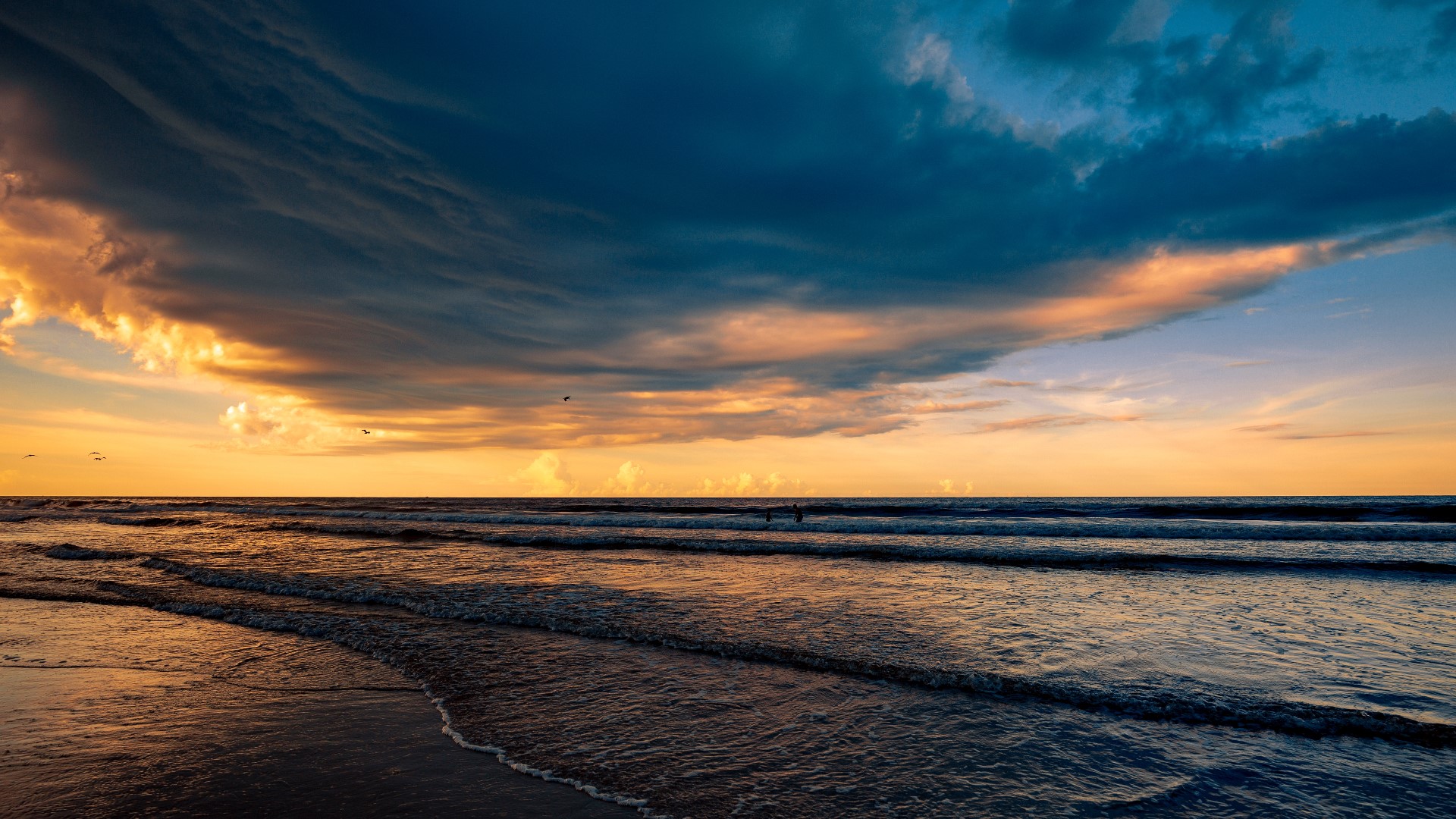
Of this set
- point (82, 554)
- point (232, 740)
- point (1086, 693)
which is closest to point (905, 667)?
point (1086, 693)

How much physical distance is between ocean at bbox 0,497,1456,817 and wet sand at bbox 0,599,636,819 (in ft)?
1.40

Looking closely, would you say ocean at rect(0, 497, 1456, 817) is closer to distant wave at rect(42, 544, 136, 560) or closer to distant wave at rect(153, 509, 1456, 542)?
distant wave at rect(42, 544, 136, 560)

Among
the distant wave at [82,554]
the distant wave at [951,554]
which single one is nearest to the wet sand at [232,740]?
the distant wave at [82,554]

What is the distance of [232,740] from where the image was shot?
6555mm

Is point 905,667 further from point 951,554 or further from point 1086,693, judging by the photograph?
point 951,554

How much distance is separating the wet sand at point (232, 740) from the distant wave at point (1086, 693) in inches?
124

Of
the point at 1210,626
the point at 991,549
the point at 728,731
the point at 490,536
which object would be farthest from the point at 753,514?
the point at 728,731

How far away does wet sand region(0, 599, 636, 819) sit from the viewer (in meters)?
5.25

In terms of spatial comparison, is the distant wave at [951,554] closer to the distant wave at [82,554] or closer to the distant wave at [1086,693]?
the distant wave at [82,554]

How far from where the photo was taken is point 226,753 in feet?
20.4

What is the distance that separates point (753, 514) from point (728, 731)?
53311 mm

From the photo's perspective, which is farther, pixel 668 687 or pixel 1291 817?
pixel 668 687

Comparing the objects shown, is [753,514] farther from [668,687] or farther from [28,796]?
[28,796]

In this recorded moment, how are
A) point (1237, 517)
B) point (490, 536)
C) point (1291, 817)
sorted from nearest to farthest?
point (1291, 817) → point (490, 536) → point (1237, 517)
